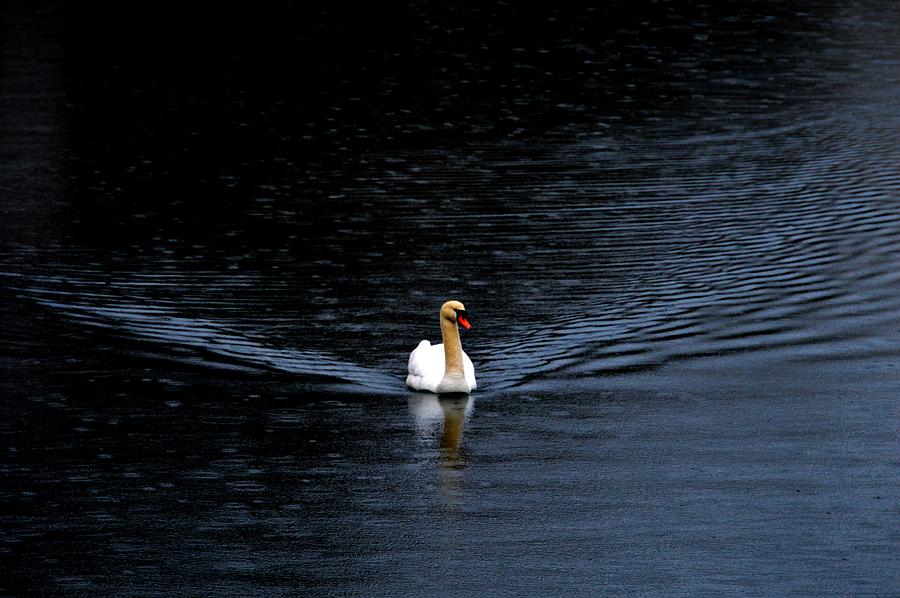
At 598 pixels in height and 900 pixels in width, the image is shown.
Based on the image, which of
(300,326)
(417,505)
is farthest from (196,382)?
(417,505)

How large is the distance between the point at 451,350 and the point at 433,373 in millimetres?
321

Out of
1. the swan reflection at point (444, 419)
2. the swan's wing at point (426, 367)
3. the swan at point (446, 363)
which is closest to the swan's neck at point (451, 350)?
the swan at point (446, 363)

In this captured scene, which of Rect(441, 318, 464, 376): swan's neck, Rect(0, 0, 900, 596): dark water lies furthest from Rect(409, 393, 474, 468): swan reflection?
Rect(441, 318, 464, 376): swan's neck

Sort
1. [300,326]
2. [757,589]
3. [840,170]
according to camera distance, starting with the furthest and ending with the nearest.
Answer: [840,170] → [300,326] → [757,589]

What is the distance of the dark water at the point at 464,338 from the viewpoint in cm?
1168

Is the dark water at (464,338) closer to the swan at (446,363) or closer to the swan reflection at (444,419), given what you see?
the swan reflection at (444,419)

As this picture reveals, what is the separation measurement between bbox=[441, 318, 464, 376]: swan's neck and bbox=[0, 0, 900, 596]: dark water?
35 cm

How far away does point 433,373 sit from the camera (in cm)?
1512

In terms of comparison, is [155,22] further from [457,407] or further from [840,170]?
[457,407]

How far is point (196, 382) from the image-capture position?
15633 millimetres

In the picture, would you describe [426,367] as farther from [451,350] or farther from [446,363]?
[451,350]

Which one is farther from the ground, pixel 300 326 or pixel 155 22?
pixel 155 22

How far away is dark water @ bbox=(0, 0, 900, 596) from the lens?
11.7 m

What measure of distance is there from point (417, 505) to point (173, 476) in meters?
2.15
